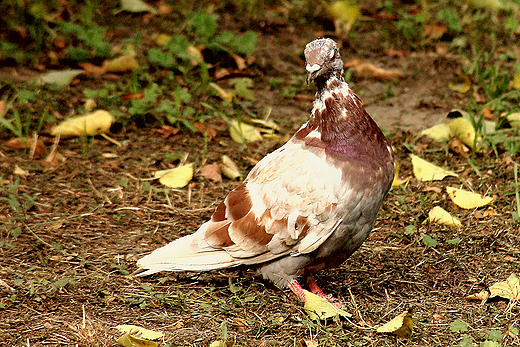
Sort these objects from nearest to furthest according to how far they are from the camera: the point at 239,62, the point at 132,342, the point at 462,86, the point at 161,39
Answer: the point at 132,342 < the point at 462,86 < the point at 239,62 < the point at 161,39

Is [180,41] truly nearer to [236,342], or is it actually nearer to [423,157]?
[423,157]

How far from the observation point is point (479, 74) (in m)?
6.03

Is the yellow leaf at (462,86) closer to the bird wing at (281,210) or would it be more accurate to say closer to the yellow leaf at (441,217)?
the yellow leaf at (441,217)

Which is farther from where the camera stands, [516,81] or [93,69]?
[93,69]

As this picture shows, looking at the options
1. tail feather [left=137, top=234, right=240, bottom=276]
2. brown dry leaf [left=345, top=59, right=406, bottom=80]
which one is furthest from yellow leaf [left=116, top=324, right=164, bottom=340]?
brown dry leaf [left=345, top=59, right=406, bottom=80]

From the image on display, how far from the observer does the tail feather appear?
354 centimetres

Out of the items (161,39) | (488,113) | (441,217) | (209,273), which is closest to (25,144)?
(209,273)

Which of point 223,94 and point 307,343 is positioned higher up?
point 307,343

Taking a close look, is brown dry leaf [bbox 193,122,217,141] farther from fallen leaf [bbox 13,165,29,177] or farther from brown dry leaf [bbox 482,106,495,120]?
brown dry leaf [bbox 482,106,495,120]

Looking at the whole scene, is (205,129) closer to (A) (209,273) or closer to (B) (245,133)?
(B) (245,133)

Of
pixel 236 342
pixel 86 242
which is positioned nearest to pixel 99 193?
pixel 86 242

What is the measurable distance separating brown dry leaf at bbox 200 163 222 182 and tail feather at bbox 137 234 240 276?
124 centimetres

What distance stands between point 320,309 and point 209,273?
2.68 feet

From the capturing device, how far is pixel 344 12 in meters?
7.19
